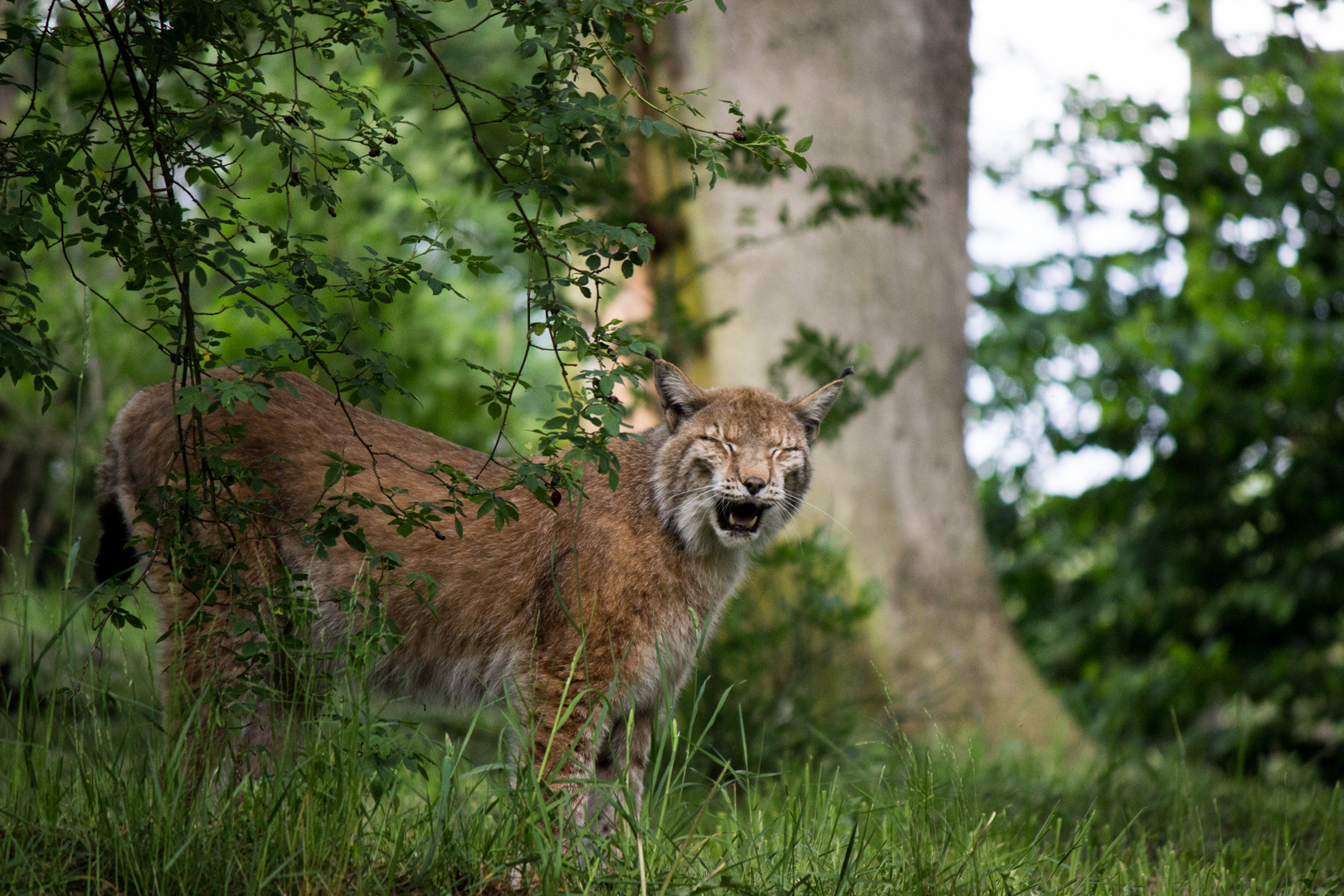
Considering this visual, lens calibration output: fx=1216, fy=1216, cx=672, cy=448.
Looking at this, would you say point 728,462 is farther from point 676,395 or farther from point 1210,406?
point 1210,406

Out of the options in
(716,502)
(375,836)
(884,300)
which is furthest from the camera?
(884,300)

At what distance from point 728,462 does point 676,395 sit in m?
0.38

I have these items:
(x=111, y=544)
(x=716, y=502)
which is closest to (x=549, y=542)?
(x=716, y=502)

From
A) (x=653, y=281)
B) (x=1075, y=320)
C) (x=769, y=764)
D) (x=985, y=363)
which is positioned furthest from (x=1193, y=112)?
(x=769, y=764)

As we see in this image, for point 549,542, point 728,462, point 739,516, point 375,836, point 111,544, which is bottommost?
point 375,836

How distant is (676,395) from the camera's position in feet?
14.8

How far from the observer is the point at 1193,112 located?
9.08 meters

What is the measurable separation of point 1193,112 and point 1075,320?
1747mm

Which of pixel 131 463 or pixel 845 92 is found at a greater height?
pixel 845 92

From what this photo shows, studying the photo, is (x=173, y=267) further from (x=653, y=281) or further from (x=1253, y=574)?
(x=1253, y=574)

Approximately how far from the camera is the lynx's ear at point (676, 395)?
449cm

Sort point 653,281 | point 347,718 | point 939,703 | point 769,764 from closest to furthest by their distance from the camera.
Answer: point 347,718
point 769,764
point 653,281
point 939,703

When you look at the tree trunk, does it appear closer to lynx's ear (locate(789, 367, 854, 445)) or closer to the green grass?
lynx's ear (locate(789, 367, 854, 445))

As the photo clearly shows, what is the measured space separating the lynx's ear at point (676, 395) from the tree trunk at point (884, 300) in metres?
3.35
